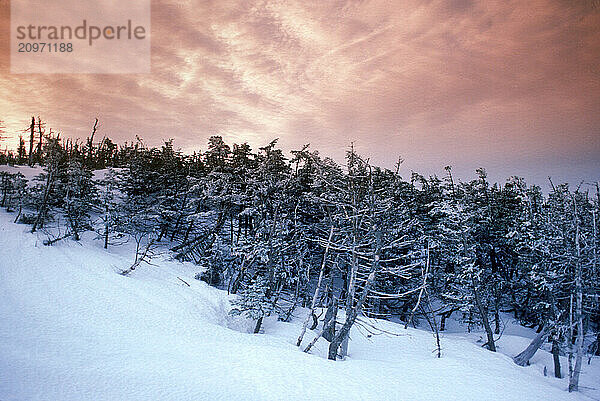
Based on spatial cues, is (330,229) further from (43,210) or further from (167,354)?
(43,210)

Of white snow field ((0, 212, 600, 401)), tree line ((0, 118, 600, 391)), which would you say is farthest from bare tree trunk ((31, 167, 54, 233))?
white snow field ((0, 212, 600, 401))

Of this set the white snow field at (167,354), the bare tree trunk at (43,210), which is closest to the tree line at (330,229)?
the bare tree trunk at (43,210)

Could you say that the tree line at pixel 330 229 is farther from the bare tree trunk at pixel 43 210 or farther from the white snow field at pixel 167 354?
the white snow field at pixel 167 354

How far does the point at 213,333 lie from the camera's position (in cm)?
1440

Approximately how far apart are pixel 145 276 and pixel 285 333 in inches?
423

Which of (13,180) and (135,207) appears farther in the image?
(13,180)

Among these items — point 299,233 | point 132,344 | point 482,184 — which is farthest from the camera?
point 482,184

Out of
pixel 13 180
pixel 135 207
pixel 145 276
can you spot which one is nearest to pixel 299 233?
pixel 145 276

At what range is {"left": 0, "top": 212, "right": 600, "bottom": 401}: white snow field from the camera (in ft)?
27.6

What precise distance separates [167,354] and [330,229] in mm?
10586

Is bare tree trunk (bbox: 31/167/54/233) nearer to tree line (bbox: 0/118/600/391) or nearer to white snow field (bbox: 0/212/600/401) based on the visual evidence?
tree line (bbox: 0/118/600/391)

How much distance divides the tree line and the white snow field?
2153 mm

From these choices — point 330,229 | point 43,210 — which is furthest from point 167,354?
point 43,210

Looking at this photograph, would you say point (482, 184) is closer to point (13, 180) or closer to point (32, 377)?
point (32, 377)
